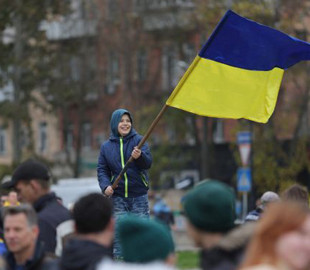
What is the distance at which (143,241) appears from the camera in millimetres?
6641

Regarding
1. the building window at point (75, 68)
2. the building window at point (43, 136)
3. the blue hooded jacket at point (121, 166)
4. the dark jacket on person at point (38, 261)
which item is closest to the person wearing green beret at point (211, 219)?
the dark jacket on person at point (38, 261)

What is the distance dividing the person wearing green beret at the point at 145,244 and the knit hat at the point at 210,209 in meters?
0.37

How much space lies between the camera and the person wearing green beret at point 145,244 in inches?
258

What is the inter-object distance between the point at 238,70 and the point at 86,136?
1916 inches

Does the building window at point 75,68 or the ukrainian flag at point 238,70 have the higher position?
the ukrainian flag at point 238,70

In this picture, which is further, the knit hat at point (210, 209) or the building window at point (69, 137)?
the building window at point (69, 137)

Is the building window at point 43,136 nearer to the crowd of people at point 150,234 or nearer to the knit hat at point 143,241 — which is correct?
the crowd of people at point 150,234

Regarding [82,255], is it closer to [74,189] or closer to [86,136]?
[74,189]

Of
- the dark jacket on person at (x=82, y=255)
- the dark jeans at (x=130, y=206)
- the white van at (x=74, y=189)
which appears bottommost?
the white van at (x=74, y=189)

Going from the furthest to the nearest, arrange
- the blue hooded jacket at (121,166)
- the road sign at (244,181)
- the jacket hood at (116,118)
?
the road sign at (244,181)
the blue hooded jacket at (121,166)
the jacket hood at (116,118)

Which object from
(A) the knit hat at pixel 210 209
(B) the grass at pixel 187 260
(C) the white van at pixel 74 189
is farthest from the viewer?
(C) the white van at pixel 74 189

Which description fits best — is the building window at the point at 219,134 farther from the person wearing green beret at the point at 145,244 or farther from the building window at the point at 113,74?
the person wearing green beret at the point at 145,244

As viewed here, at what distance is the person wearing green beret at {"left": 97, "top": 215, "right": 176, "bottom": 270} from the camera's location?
6.55 meters

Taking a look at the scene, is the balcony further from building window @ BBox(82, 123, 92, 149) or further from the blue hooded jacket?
the blue hooded jacket
